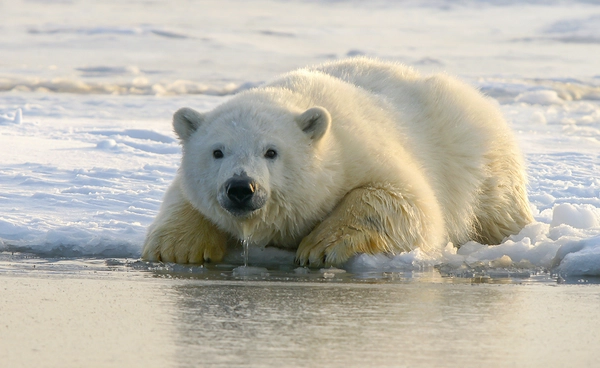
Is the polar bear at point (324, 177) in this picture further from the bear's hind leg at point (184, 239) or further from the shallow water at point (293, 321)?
the shallow water at point (293, 321)

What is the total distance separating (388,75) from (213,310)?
12.3 ft

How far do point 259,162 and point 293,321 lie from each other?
208 cm

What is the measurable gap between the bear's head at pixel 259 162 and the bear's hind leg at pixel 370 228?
207 mm

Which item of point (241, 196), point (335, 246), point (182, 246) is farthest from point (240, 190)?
point (182, 246)

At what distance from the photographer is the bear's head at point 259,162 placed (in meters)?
5.46

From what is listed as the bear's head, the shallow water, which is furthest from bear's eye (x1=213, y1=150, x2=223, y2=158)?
the shallow water

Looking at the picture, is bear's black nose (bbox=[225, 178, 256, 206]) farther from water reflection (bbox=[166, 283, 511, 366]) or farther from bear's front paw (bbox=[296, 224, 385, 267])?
water reflection (bbox=[166, 283, 511, 366])

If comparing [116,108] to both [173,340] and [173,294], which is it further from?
[173,340]

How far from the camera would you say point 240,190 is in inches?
205

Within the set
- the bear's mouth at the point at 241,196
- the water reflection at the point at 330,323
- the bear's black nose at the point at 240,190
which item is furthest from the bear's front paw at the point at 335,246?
the water reflection at the point at 330,323

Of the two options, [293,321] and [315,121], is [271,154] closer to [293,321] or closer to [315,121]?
[315,121]

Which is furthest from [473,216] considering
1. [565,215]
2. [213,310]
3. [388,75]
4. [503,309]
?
[213,310]

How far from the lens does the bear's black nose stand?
518cm

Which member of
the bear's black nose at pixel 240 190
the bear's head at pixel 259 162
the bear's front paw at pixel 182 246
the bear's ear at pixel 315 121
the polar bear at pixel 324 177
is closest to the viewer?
the bear's black nose at pixel 240 190
